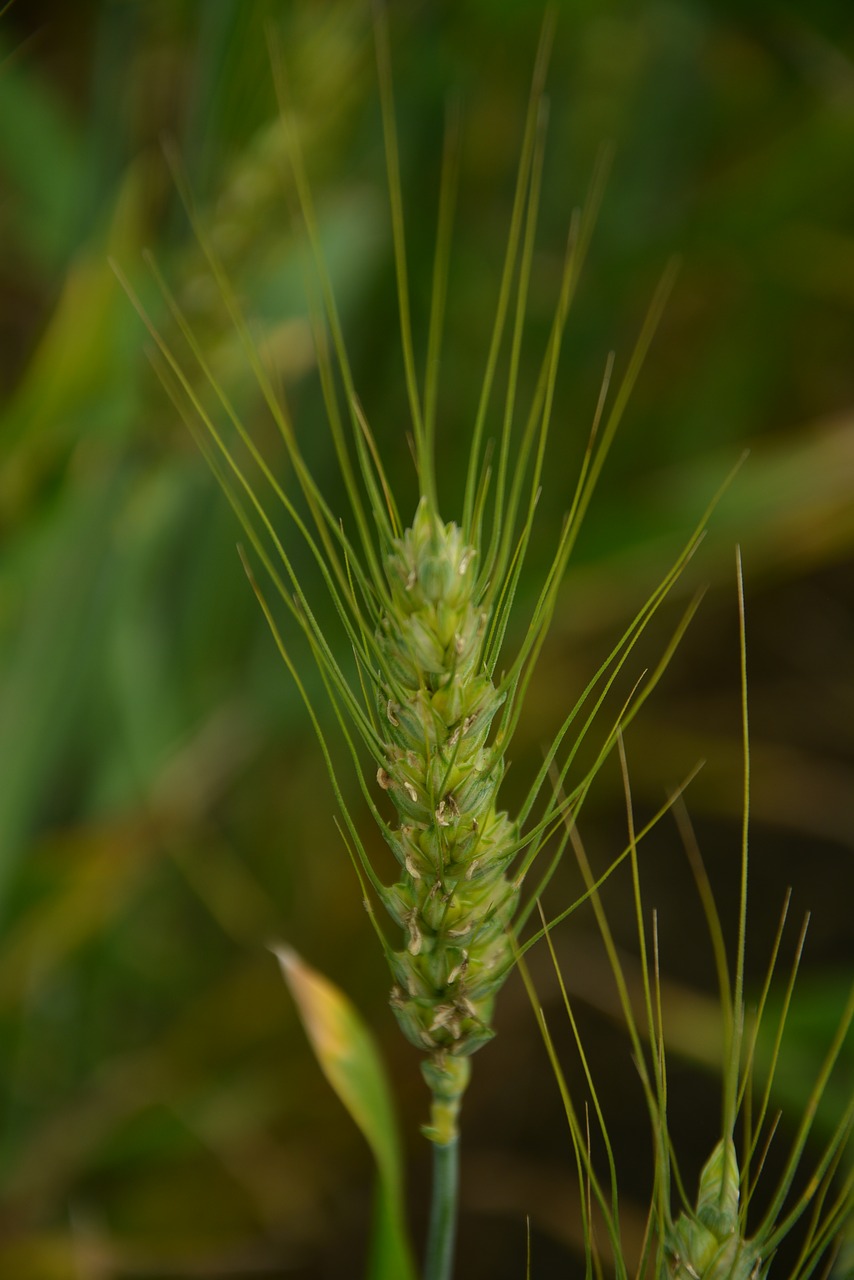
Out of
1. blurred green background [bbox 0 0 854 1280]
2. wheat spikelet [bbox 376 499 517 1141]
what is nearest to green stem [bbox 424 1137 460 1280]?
wheat spikelet [bbox 376 499 517 1141]

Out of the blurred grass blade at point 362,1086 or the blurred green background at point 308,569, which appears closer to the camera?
the blurred grass blade at point 362,1086

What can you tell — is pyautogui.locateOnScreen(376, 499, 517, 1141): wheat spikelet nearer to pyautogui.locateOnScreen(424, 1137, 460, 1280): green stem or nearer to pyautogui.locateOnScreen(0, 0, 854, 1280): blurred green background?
Result: pyautogui.locateOnScreen(424, 1137, 460, 1280): green stem

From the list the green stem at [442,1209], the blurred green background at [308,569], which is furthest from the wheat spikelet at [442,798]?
the blurred green background at [308,569]

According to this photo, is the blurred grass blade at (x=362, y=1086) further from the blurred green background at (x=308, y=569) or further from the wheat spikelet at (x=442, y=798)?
the blurred green background at (x=308, y=569)

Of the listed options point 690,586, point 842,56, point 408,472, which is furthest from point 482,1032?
point 842,56

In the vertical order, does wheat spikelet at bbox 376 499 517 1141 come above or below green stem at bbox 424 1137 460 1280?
above

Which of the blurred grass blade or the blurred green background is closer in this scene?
the blurred grass blade

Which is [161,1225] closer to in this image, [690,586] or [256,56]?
[690,586]
